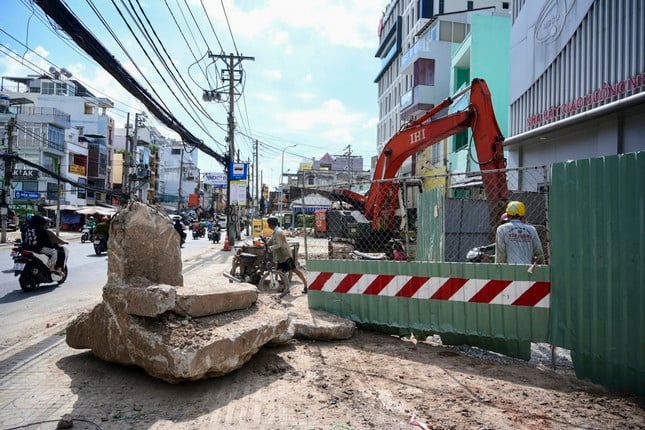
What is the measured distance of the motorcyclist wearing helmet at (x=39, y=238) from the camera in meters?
9.78

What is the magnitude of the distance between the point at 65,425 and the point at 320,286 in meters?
3.52

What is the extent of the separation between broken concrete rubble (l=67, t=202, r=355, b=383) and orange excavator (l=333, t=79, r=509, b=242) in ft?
18.0

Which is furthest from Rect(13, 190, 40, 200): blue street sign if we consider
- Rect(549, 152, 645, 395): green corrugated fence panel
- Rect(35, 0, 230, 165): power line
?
Rect(549, 152, 645, 395): green corrugated fence panel

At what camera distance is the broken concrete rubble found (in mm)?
3929

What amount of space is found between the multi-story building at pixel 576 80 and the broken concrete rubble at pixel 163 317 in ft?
32.1

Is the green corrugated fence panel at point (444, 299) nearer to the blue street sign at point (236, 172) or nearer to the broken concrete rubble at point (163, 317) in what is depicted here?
the broken concrete rubble at point (163, 317)

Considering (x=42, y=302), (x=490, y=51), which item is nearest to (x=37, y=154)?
(x=42, y=302)

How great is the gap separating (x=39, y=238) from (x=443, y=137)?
982 centimetres

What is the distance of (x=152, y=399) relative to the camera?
3850 millimetres

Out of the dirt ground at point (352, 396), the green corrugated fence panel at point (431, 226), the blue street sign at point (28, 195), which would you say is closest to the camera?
the dirt ground at point (352, 396)

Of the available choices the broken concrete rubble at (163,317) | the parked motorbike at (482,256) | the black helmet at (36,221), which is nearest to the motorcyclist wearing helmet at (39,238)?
the black helmet at (36,221)

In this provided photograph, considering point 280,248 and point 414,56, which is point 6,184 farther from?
point 414,56

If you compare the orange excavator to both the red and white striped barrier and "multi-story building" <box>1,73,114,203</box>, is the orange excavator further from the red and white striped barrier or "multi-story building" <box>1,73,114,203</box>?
"multi-story building" <box>1,73,114,203</box>

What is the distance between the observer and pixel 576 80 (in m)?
12.2
